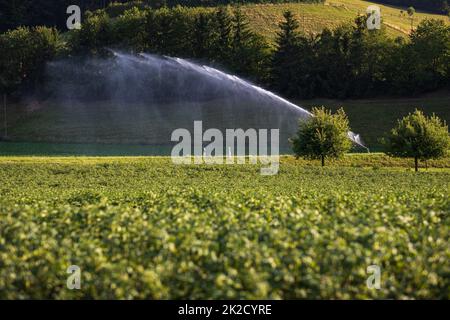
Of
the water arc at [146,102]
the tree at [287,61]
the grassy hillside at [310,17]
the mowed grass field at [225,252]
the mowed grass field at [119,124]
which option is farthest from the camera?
the grassy hillside at [310,17]

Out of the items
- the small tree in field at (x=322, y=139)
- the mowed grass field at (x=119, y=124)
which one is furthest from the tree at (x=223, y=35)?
the small tree in field at (x=322, y=139)

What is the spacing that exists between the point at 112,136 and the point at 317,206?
181ft

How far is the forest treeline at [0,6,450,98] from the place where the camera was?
78938 mm

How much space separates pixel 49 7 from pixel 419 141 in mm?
94194

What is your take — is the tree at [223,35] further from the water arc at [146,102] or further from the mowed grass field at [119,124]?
the mowed grass field at [119,124]

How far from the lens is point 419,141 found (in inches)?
1708

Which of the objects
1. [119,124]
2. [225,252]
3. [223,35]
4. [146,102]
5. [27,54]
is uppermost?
[223,35]

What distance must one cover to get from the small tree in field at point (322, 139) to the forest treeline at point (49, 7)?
70514mm

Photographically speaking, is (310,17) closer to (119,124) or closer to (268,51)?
(268,51)

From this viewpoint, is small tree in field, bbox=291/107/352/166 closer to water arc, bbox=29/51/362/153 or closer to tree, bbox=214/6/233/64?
water arc, bbox=29/51/362/153

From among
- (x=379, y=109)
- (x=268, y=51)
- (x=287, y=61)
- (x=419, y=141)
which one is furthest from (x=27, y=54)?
(x=419, y=141)

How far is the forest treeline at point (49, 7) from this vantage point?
354 feet

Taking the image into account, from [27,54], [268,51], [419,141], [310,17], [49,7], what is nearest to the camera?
[419,141]
